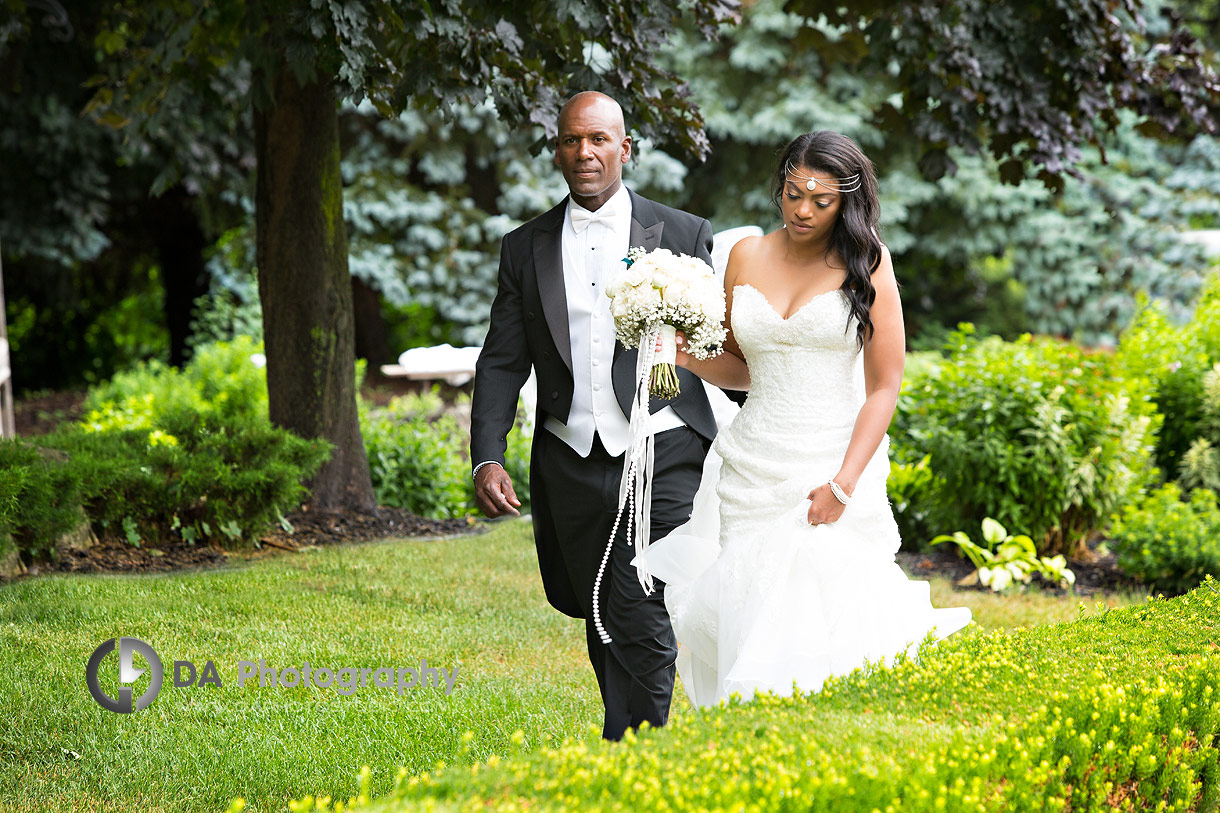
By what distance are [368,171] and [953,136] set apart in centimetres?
934

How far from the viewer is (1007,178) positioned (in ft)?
22.5

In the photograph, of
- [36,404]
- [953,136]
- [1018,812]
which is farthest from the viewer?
[36,404]

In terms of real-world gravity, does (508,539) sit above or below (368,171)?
below

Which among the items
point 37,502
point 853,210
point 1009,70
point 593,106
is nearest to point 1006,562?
point 1009,70

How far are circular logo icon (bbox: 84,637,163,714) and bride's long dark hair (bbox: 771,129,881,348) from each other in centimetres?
284

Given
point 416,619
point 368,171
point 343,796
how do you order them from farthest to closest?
point 368,171, point 416,619, point 343,796

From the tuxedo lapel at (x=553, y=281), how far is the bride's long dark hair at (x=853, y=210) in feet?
2.62

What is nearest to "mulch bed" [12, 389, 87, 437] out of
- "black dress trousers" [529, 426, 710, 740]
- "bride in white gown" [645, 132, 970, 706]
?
"black dress trousers" [529, 426, 710, 740]

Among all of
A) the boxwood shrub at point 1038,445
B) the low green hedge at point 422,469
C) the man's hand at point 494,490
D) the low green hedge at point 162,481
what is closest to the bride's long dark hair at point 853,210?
the man's hand at point 494,490

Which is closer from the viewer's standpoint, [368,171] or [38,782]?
[38,782]

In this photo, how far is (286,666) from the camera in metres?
4.68

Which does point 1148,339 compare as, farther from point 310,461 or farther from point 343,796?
point 343,796

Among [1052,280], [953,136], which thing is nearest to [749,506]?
[953,136]

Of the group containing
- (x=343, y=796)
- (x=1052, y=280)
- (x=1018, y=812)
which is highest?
(x=1052, y=280)
